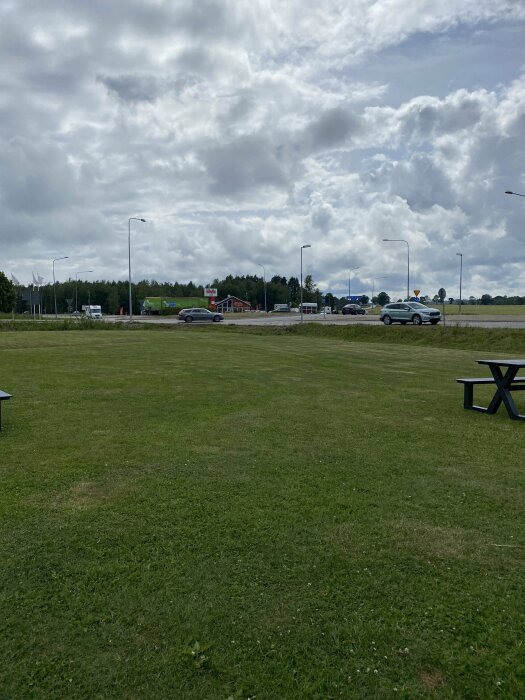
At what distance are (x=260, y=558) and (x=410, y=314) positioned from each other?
3804cm

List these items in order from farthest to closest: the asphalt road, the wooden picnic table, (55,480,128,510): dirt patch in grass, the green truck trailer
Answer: the green truck trailer < the asphalt road < the wooden picnic table < (55,480,128,510): dirt patch in grass

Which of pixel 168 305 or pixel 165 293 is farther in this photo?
pixel 165 293

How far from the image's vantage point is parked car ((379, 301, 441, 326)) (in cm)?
3856

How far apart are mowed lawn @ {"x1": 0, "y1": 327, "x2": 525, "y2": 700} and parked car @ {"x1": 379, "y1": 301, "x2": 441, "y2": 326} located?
31690mm

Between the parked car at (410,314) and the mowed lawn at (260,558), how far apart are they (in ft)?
104

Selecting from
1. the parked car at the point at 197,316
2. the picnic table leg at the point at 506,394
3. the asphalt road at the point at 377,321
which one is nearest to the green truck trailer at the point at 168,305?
the asphalt road at the point at 377,321

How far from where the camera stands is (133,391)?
10.9 meters

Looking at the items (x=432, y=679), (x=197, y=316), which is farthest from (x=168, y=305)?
(x=432, y=679)

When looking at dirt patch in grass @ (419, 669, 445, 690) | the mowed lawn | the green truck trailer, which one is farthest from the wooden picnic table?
the green truck trailer

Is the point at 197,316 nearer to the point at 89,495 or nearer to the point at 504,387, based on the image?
the point at 504,387

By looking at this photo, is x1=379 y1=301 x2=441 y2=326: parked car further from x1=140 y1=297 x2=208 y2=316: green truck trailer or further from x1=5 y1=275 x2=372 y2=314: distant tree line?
x1=5 y1=275 x2=372 y2=314: distant tree line

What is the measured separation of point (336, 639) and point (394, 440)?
4.41m

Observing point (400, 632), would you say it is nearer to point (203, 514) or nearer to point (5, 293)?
point (203, 514)

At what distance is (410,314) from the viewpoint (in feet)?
131
